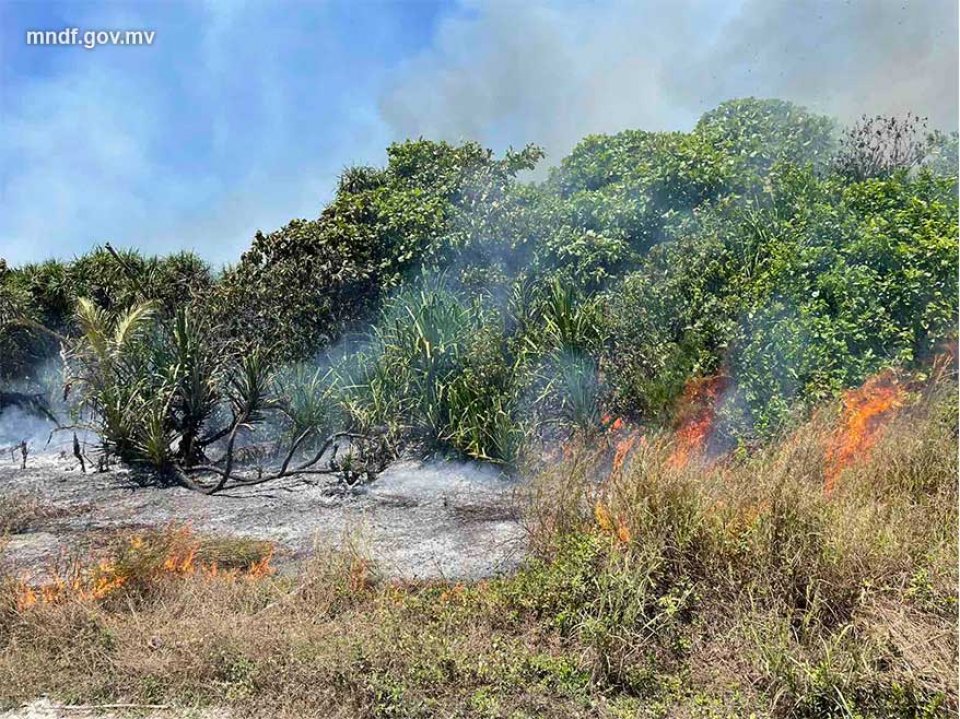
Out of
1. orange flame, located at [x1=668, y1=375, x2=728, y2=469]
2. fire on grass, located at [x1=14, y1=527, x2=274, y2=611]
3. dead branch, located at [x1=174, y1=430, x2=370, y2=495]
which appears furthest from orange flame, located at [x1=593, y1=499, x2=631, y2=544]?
dead branch, located at [x1=174, y1=430, x2=370, y2=495]

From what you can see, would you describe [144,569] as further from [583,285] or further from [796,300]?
[583,285]

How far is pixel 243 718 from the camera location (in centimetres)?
350

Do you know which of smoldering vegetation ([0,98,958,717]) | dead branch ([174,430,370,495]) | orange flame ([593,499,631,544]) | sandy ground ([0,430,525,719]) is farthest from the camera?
dead branch ([174,430,370,495])

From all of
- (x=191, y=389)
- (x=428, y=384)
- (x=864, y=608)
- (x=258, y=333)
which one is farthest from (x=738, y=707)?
(x=258, y=333)

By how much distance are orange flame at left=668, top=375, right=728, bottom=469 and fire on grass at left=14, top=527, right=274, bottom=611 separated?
3996mm

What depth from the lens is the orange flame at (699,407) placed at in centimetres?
759

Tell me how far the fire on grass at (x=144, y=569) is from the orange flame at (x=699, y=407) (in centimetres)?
400

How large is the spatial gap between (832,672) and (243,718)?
8.14 ft

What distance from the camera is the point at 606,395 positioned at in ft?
27.7

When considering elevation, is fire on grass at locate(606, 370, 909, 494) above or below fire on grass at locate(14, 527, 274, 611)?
above

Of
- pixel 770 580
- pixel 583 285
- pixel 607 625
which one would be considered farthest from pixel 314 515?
pixel 583 285

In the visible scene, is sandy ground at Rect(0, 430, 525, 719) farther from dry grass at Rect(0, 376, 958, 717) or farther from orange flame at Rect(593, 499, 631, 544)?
orange flame at Rect(593, 499, 631, 544)

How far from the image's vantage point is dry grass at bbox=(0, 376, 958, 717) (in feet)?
11.4

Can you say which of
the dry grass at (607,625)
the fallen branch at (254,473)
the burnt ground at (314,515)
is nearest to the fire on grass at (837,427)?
the dry grass at (607,625)
